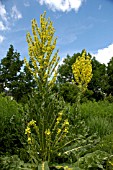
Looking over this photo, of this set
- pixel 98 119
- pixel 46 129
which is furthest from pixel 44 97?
pixel 98 119

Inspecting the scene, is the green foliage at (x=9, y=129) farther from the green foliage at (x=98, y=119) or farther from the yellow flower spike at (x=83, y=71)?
the green foliage at (x=98, y=119)

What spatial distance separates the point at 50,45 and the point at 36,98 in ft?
3.36

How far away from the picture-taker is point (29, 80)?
104 ft

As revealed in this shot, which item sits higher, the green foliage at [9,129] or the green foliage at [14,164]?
the green foliage at [9,129]

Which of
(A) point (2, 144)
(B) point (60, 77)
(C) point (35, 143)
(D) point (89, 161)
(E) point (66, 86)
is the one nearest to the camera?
(D) point (89, 161)

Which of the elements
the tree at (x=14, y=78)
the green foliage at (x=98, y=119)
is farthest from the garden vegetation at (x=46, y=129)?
the tree at (x=14, y=78)

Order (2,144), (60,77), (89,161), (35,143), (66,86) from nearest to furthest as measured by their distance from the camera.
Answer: (89,161)
(35,143)
(2,144)
(66,86)
(60,77)

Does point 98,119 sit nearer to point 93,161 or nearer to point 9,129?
point 9,129

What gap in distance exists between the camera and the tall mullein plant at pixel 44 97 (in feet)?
20.1

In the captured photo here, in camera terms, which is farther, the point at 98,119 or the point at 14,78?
the point at 14,78

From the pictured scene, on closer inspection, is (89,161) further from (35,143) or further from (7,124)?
(7,124)

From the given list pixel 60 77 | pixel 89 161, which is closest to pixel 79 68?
pixel 89 161

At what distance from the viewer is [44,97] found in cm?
623

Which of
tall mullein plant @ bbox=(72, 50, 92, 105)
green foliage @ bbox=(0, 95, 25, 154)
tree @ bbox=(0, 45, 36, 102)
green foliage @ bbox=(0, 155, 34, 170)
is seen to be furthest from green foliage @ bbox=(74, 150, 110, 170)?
tree @ bbox=(0, 45, 36, 102)
